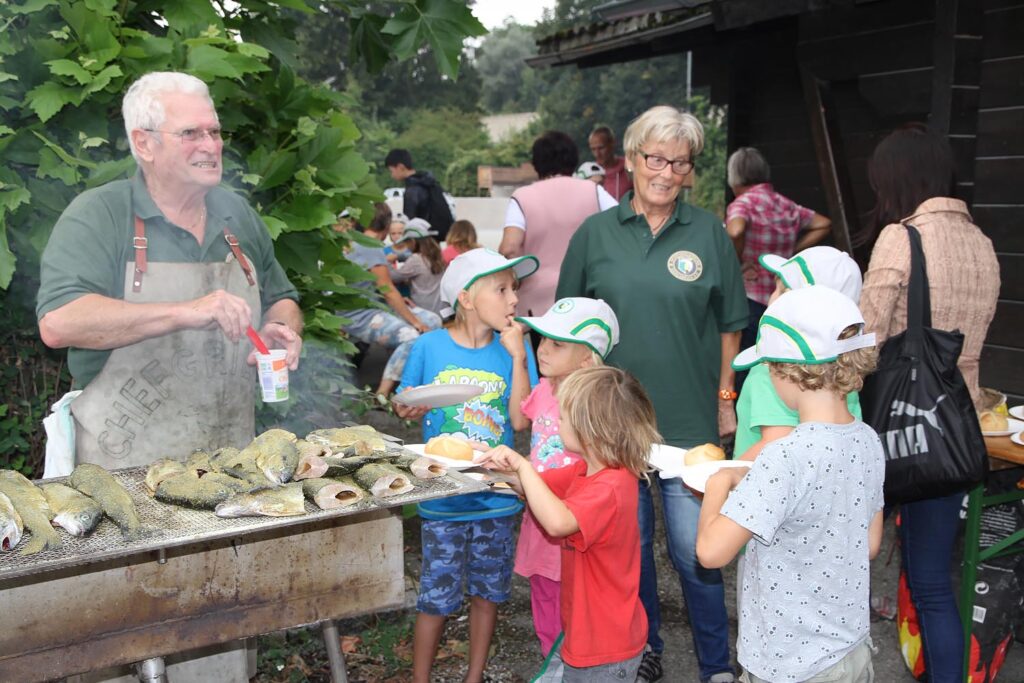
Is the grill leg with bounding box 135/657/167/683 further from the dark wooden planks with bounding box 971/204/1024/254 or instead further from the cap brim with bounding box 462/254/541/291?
the dark wooden planks with bounding box 971/204/1024/254

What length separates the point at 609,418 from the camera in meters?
2.77

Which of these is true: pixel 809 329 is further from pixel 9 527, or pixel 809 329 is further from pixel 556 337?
pixel 9 527

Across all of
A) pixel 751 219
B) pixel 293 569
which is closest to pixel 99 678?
pixel 293 569

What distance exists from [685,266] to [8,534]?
94.5 inches

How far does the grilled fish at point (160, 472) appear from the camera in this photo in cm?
248

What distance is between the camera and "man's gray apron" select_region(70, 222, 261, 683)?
2965 mm

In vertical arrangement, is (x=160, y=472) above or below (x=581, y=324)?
below

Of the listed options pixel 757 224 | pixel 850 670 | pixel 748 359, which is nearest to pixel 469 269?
pixel 748 359

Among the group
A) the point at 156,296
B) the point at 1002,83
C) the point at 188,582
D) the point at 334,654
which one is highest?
the point at 1002,83

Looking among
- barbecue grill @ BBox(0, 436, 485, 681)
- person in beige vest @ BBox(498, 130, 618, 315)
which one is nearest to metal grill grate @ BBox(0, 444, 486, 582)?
barbecue grill @ BBox(0, 436, 485, 681)

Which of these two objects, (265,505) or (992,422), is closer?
(265,505)

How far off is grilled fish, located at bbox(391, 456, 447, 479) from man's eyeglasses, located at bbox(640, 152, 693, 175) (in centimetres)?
152

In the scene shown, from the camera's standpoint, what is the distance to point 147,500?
241 centimetres

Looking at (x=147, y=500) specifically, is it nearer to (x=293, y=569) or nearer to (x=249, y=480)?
(x=249, y=480)
